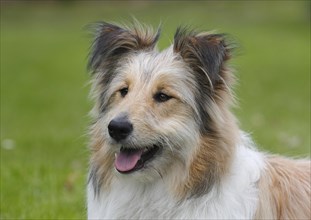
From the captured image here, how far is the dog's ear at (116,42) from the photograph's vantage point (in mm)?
5402

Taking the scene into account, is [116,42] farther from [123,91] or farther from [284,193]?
[284,193]

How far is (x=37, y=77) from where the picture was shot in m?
19.7

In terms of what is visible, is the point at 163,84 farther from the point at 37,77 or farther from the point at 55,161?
the point at 37,77

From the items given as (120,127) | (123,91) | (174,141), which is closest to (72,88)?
(123,91)

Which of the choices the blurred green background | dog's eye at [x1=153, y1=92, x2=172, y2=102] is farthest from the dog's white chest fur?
the blurred green background

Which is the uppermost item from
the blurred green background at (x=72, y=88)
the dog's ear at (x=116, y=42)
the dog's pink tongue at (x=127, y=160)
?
the dog's ear at (x=116, y=42)

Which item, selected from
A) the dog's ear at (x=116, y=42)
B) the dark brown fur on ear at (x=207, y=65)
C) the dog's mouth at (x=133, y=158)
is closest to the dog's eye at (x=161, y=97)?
the dark brown fur on ear at (x=207, y=65)

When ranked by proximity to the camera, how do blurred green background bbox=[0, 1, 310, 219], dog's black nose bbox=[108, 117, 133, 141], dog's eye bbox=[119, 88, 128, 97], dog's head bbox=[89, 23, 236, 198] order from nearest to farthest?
dog's black nose bbox=[108, 117, 133, 141] → dog's head bbox=[89, 23, 236, 198] → dog's eye bbox=[119, 88, 128, 97] → blurred green background bbox=[0, 1, 310, 219]

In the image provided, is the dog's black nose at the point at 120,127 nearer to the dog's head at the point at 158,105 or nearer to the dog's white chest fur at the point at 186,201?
the dog's head at the point at 158,105

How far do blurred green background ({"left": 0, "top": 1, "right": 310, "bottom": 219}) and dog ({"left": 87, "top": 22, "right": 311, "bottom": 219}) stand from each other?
46cm

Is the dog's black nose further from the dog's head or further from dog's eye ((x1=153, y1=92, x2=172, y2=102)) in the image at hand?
dog's eye ((x1=153, y1=92, x2=172, y2=102))

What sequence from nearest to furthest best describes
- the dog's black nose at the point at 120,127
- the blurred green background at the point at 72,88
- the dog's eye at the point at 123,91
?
the dog's black nose at the point at 120,127, the dog's eye at the point at 123,91, the blurred green background at the point at 72,88

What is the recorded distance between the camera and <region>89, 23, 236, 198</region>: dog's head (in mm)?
4922

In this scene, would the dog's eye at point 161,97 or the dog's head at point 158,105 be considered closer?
the dog's head at point 158,105
